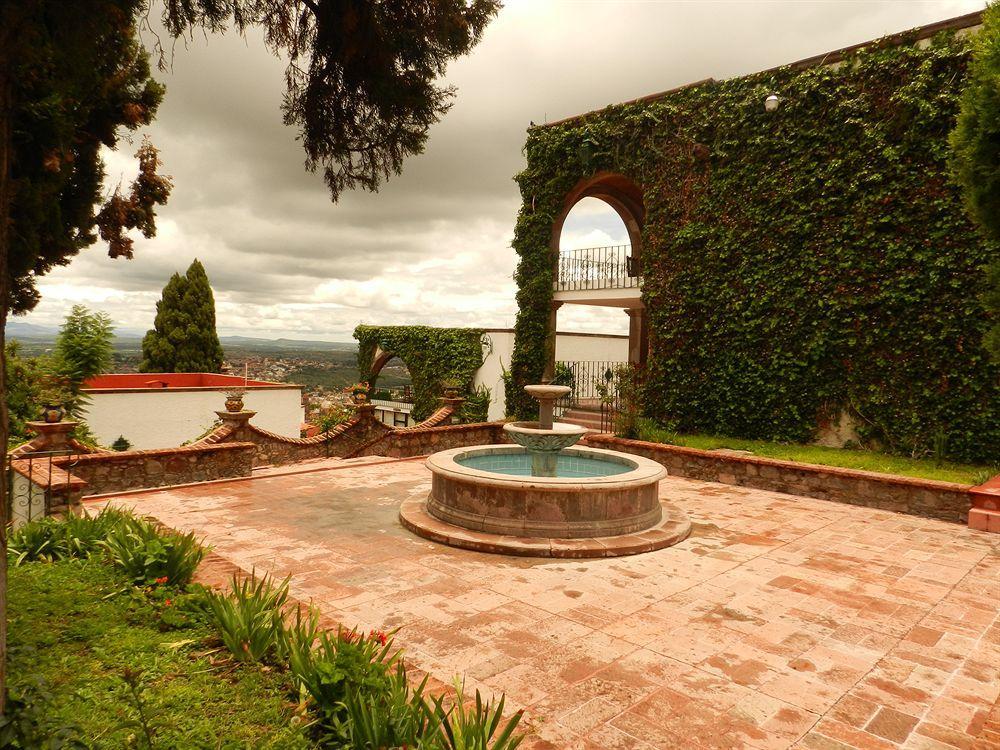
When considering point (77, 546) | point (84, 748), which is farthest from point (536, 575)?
point (77, 546)

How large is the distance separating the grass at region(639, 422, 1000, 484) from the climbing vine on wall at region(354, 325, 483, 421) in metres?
6.08

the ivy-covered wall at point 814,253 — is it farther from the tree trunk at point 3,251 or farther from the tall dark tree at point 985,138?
the tree trunk at point 3,251

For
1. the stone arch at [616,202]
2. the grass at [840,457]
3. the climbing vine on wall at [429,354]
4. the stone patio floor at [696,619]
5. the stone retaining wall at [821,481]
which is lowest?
the stone patio floor at [696,619]

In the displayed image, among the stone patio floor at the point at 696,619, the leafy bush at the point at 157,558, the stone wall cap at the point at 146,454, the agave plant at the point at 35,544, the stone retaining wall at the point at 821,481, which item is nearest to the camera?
the stone patio floor at the point at 696,619

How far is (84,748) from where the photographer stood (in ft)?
7.97

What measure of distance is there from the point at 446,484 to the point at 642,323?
11514 mm

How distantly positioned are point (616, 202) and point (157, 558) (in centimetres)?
1558

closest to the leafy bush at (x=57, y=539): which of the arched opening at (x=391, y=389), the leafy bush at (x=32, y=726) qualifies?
the leafy bush at (x=32, y=726)

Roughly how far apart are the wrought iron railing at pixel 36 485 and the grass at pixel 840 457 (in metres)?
9.83

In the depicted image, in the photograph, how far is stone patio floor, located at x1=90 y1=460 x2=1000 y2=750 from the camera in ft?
10.8

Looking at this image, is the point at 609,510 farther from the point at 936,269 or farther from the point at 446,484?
the point at 936,269

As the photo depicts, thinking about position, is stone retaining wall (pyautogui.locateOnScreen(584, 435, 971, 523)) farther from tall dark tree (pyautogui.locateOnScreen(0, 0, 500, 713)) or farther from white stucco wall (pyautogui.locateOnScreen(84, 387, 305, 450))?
white stucco wall (pyautogui.locateOnScreen(84, 387, 305, 450))

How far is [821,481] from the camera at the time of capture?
29.8 ft

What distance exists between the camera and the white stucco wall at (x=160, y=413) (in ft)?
49.9
